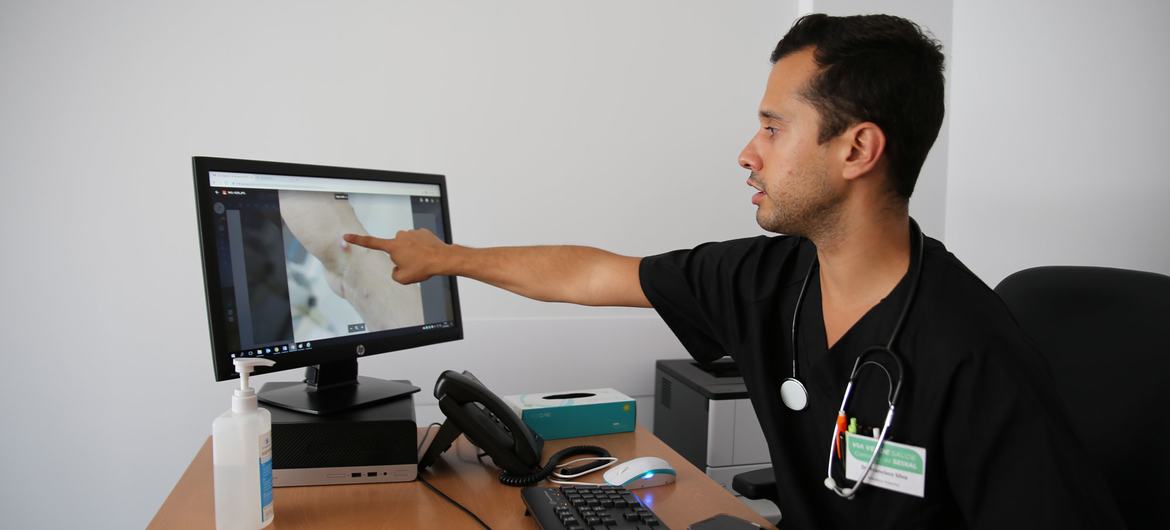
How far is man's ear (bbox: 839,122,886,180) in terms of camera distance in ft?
3.50

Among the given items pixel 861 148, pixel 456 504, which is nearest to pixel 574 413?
pixel 456 504

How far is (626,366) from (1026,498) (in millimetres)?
1513

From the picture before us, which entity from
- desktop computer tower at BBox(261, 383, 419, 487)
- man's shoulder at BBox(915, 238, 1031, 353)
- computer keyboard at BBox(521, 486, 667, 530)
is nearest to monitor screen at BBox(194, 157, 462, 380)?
desktop computer tower at BBox(261, 383, 419, 487)

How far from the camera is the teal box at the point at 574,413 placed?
141 centimetres

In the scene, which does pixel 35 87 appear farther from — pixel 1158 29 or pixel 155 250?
pixel 1158 29

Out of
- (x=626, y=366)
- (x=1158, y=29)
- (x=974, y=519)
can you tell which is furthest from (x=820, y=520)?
(x=1158, y=29)

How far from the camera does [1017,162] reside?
2080mm

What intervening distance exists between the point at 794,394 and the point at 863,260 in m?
0.24

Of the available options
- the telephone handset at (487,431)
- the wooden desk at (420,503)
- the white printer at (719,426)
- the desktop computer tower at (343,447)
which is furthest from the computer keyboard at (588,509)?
the white printer at (719,426)

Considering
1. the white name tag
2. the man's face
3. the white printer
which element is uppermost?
the man's face

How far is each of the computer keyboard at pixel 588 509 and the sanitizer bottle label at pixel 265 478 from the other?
1.18ft

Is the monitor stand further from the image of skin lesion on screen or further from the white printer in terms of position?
the white printer

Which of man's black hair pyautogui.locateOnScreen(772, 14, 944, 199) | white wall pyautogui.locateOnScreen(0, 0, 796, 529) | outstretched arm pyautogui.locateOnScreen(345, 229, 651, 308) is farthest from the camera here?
white wall pyautogui.locateOnScreen(0, 0, 796, 529)

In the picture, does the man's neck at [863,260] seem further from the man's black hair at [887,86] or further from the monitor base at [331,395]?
the monitor base at [331,395]
